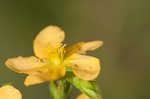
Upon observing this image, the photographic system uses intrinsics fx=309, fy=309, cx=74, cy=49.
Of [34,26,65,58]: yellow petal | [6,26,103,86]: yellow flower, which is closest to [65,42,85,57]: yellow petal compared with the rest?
[6,26,103,86]: yellow flower

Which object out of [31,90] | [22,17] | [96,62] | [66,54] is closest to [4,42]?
[22,17]

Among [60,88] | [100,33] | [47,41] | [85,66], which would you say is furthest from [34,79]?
[100,33]

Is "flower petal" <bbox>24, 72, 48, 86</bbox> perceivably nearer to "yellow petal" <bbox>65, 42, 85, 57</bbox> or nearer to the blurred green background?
"yellow petal" <bbox>65, 42, 85, 57</bbox>

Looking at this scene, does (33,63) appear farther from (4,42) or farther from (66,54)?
(4,42)

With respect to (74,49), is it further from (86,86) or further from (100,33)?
(100,33)

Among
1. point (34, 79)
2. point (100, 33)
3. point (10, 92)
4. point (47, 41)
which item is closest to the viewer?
point (34, 79)

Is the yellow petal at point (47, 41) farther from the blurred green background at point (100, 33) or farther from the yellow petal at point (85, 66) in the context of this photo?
the blurred green background at point (100, 33)
